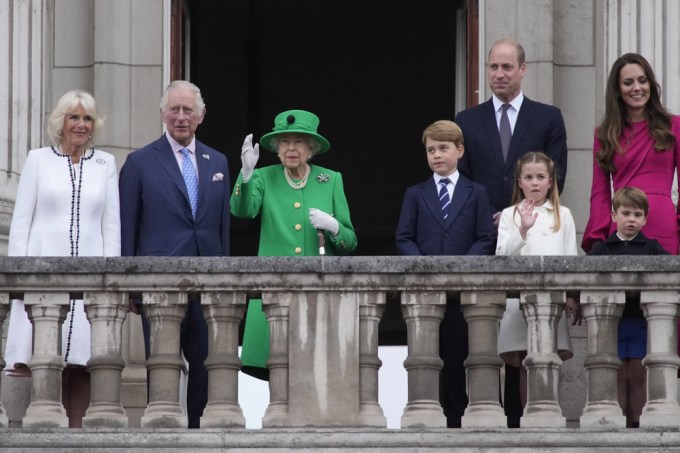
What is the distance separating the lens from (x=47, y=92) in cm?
1377

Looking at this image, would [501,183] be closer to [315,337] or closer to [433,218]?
[433,218]

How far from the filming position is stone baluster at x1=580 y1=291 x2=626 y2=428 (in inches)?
394

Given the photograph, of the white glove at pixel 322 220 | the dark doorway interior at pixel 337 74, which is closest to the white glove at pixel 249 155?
the white glove at pixel 322 220

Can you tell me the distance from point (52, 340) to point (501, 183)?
2668 mm

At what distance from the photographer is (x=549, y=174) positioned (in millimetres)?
10609

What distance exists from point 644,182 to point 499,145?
34.1 inches

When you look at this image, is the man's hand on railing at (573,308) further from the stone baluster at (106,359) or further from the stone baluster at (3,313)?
the stone baluster at (3,313)

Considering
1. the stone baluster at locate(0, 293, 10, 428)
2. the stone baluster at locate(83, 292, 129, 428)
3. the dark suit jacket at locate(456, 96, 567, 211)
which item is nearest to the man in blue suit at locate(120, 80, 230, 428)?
the stone baluster at locate(83, 292, 129, 428)

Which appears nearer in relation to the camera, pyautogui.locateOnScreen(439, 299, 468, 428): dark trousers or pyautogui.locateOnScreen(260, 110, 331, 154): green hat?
pyautogui.locateOnScreen(439, 299, 468, 428): dark trousers

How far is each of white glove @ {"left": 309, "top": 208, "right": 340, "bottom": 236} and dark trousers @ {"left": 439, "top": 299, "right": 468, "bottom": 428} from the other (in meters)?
0.78

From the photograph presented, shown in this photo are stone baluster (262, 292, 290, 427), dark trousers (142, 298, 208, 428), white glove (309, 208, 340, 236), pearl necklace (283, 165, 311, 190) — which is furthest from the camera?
pearl necklace (283, 165, 311, 190)

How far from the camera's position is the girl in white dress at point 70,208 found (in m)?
10.5

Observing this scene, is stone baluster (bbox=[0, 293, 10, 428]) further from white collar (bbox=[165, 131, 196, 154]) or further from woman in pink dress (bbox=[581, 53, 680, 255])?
woman in pink dress (bbox=[581, 53, 680, 255])

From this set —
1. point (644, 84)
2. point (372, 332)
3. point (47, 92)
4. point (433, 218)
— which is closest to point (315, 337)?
point (372, 332)
